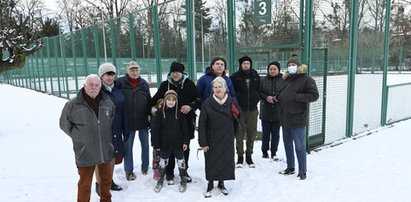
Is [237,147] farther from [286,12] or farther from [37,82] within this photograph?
[37,82]

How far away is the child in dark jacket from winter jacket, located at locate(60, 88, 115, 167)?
0.74m

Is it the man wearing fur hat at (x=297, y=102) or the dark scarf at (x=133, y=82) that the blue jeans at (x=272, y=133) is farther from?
the dark scarf at (x=133, y=82)

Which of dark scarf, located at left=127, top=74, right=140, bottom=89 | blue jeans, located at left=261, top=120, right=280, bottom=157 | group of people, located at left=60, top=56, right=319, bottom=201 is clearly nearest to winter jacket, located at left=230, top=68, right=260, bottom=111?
group of people, located at left=60, top=56, right=319, bottom=201

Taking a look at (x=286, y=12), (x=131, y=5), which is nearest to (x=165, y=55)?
(x=286, y=12)

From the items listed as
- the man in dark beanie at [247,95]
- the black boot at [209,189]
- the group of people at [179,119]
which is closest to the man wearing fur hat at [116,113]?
the group of people at [179,119]

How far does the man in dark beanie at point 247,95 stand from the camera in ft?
14.6

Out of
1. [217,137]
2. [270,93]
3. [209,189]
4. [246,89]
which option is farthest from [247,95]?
[209,189]

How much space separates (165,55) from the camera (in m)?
7.56

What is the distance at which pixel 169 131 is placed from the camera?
378 cm

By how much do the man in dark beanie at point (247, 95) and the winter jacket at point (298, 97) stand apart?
1.56 feet

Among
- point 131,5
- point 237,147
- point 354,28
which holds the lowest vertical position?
point 237,147

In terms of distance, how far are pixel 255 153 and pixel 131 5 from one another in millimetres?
32462

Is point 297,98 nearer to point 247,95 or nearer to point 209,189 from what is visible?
point 247,95

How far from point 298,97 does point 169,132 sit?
1548 mm
